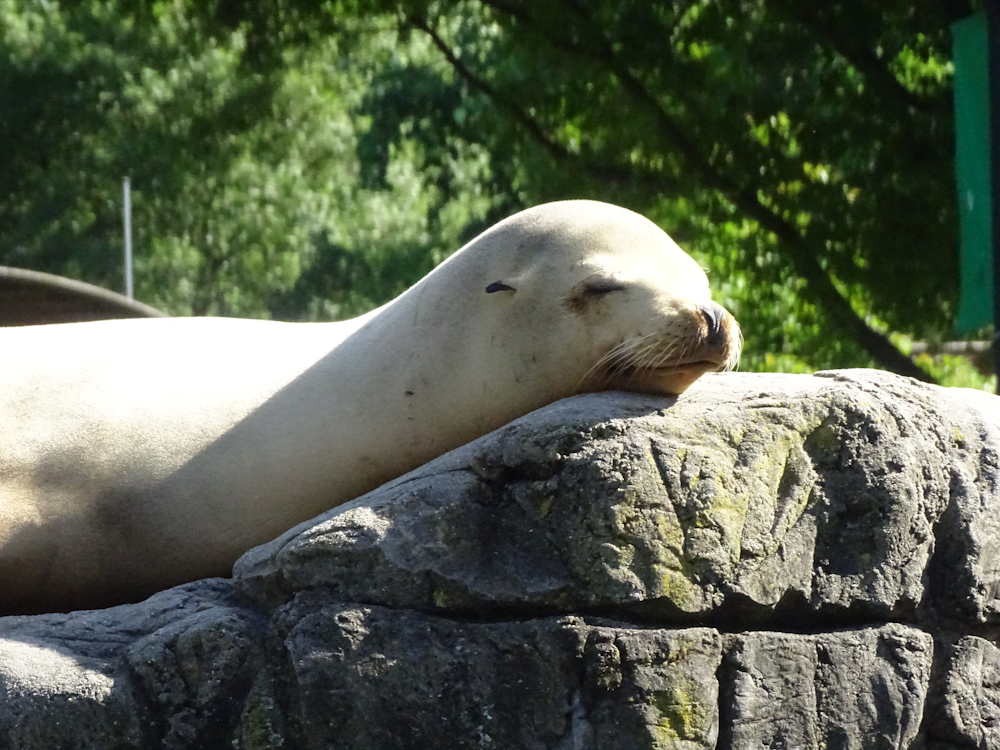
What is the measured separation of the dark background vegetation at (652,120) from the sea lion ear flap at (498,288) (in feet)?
17.2

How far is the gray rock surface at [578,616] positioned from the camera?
2.59 m

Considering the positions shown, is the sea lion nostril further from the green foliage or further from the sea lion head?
the green foliage

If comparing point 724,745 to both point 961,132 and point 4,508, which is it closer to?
point 4,508

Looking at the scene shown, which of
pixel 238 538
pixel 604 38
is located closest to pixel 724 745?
pixel 238 538

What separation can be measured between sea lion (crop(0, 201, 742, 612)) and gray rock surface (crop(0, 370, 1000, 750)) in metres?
0.30

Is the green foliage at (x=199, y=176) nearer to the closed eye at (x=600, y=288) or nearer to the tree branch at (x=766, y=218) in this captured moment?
the tree branch at (x=766, y=218)

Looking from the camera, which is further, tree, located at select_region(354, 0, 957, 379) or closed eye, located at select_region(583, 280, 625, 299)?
tree, located at select_region(354, 0, 957, 379)

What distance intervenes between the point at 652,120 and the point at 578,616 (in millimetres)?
6490

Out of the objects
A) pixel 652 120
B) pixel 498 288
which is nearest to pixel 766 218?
pixel 652 120

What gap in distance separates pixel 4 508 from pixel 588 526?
153 centimetres

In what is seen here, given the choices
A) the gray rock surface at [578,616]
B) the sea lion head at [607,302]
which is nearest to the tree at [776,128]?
the sea lion head at [607,302]

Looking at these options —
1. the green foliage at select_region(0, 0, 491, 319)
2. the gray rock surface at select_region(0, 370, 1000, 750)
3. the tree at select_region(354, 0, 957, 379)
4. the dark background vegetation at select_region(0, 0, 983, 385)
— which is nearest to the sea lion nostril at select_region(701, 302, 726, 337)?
the gray rock surface at select_region(0, 370, 1000, 750)

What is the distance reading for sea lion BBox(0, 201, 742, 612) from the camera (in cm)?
319

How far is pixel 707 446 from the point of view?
277 cm
